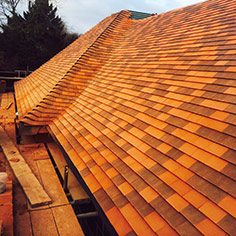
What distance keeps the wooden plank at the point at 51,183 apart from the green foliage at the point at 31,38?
2197cm

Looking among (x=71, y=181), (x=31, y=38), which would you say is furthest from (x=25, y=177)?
(x=31, y=38)

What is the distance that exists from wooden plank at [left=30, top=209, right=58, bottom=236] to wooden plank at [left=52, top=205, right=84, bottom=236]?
8 centimetres

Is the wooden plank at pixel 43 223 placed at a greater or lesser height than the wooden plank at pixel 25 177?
lesser

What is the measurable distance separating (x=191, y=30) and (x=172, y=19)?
191 cm

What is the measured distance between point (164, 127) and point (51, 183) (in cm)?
262

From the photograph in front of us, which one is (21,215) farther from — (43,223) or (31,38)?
(31,38)

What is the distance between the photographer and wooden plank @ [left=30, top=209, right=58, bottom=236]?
2992 millimetres

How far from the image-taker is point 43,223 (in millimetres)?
3146

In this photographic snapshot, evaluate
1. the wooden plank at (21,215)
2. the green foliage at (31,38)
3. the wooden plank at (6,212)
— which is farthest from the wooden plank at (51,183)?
the green foliage at (31,38)

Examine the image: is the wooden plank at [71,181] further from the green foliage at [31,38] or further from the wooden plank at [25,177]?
the green foliage at [31,38]

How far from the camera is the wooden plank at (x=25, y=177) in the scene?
356 centimetres

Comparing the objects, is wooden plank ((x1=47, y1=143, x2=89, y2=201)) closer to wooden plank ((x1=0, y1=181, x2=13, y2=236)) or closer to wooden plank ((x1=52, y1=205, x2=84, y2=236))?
wooden plank ((x1=52, y1=205, x2=84, y2=236))

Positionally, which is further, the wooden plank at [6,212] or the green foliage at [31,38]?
the green foliage at [31,38]

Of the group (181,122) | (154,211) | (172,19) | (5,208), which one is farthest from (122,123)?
(172,19)
